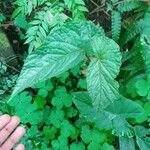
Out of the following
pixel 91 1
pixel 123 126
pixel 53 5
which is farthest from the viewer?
pixel 91 1

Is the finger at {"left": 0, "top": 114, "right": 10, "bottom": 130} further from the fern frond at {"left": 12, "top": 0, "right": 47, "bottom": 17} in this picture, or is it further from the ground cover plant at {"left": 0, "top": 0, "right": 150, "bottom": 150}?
the fern frond at {"left": 12, "top": 0, "right": 47, "bottom": 17}

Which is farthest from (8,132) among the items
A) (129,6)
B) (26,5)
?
(129,6)

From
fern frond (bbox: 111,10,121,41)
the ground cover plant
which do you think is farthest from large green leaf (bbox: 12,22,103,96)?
fern frond (bbox: 111,10,121,41)

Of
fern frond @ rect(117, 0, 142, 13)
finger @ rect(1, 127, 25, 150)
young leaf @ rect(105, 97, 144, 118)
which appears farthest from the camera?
fern frond @ rect(117, 0, 142, 13)

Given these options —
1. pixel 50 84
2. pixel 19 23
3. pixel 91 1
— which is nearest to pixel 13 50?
pixel 19 23

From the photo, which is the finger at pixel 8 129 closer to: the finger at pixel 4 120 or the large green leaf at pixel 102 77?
the finger at pixel 4 120

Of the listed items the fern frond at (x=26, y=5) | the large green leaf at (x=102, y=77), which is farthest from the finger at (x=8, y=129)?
the fern frond at (x=26, y=5)

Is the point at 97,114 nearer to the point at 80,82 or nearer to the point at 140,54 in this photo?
the point at 80,82
